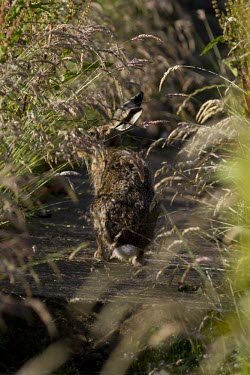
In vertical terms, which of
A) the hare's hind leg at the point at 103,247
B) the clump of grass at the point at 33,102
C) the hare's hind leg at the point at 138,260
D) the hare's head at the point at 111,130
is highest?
the clump of grass at the point at 33,102

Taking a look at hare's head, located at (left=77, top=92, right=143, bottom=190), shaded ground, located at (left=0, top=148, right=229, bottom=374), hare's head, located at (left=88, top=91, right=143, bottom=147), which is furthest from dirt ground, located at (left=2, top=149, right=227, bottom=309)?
hare's head, located at (left=88, top=91, right=143, bottom=147)

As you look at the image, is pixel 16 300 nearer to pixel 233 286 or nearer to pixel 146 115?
pixel 233 286

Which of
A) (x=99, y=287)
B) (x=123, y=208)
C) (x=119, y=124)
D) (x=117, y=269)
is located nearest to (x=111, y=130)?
(x=119, y=124)

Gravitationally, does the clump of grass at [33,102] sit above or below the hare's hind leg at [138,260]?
above

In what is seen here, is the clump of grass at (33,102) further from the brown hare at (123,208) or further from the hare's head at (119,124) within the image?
the brown hare at (123,208)

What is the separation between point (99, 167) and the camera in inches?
189

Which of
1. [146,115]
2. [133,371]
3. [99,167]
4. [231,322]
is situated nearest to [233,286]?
[231,322]

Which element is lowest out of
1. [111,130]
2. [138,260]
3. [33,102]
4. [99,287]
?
[138,260]

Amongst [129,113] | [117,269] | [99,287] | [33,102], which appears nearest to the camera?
[99,287]

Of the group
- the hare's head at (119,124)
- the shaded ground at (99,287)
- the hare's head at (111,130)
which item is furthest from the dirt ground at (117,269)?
the hare's head at (119,124)

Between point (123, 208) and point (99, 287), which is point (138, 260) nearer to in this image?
point (123, 208)

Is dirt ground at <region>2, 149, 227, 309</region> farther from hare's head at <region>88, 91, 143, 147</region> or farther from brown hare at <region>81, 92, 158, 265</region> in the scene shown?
hare's head at <region>88, 91, 143, 147</region>

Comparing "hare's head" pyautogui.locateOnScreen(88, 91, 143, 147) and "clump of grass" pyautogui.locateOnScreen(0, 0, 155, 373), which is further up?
"clump of grass" pyautogui.locateOnScreen(0, 0, 155, 373)

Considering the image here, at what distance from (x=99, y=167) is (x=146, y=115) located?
3.53 metres
